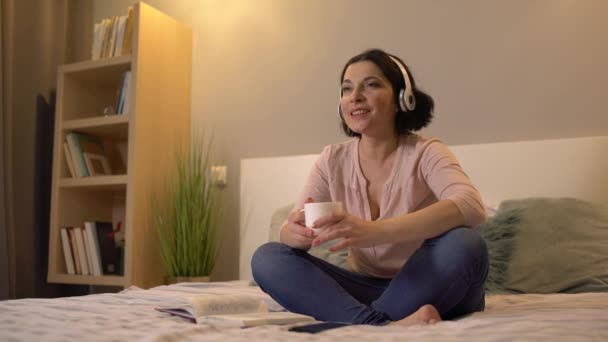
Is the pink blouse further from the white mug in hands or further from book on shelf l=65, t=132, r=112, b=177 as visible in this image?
book on shelf l=65, t=132, r=112, b=177

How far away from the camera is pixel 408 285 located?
1244mm

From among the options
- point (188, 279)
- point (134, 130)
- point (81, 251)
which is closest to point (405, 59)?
point (134, 130)

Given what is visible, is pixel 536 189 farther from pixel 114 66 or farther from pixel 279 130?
pixel 114 66

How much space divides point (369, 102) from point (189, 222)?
54.3 inches

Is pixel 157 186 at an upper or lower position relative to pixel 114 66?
lower

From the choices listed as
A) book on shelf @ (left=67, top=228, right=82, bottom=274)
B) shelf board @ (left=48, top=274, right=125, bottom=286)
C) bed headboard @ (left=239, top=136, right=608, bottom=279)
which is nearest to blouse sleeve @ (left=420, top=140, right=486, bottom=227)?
bed headboard @ (left=239, top=136, right=608, bottom=279)

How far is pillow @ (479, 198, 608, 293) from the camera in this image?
1.72 metres

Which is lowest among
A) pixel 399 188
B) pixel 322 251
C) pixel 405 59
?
pixel 322 251

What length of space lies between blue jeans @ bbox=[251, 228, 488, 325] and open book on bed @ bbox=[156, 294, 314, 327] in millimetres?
64

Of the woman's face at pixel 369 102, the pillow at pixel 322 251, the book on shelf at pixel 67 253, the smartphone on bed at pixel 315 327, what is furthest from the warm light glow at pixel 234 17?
the smartphone on bed at pixel 315 327

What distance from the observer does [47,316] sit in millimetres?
1188

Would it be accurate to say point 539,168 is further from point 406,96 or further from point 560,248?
point 406,96

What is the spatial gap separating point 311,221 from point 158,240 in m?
1.74

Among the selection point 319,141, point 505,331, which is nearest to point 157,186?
point 319,141
